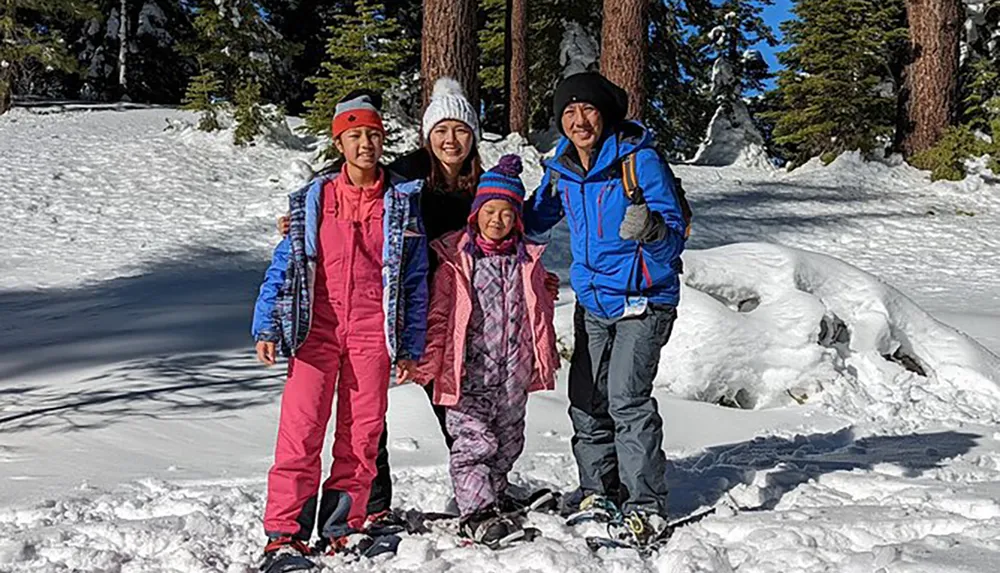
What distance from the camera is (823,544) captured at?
3262 millimetres

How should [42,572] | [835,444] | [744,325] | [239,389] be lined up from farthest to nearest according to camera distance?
[744,325], [239,389], [835,444], [42,572]

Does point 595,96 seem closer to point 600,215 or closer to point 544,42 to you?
point 600,215

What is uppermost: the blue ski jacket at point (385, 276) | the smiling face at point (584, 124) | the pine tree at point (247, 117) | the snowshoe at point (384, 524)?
the pine tree at point (247, 117)

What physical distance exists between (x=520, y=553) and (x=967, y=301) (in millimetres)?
8555

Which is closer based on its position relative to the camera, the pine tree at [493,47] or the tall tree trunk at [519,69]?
the tall tree trunk at [519,69]

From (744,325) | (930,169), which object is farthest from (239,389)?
(930,169)

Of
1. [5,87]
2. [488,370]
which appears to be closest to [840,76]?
[488,370]

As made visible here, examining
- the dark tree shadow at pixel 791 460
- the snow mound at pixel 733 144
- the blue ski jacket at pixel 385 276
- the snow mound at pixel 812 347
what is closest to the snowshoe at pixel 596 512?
the dark tree shadow at pixel 791 460

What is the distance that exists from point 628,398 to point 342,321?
3.95ft

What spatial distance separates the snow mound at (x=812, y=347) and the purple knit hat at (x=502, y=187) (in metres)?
2.87

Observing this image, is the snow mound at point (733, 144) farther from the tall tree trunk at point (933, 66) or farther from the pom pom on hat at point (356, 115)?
the pom pom on hat at point (356, 115)

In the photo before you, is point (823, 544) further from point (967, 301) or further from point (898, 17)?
point (898, 17)

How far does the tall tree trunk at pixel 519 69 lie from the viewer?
18859mm

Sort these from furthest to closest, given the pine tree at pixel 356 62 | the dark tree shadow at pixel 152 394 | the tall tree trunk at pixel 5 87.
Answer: the tall tree trunk at pixel 5 87, the pine tree at pixel 356 62, the dark tree shadow at pixel 152 394
